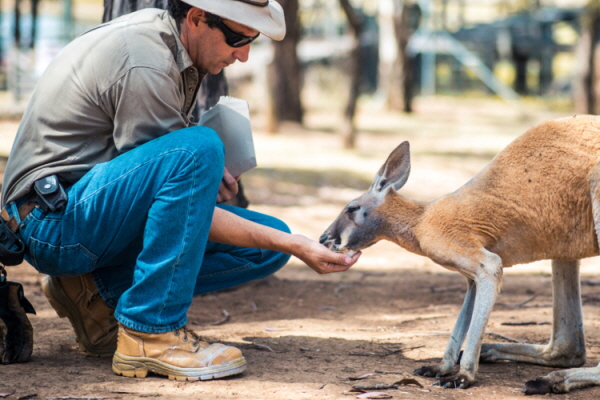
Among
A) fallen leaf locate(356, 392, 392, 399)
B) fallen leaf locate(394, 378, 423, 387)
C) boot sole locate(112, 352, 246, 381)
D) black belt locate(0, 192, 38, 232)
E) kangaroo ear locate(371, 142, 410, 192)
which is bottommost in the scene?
boot sole locate(112, 352, 246, 381)

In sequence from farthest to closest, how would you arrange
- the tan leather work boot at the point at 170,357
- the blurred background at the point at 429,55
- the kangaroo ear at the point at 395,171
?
the blurred background at the point at 429,55, the kangaroo ear at the point at 395,171, the tan leather work boot at the point at 170,357

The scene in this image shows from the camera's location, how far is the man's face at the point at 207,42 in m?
2.56

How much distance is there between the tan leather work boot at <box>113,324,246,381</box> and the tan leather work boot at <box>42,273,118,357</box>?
0.31 meters

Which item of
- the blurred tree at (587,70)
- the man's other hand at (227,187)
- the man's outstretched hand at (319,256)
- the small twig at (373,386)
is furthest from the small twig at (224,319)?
the blurred tree at (587,70)

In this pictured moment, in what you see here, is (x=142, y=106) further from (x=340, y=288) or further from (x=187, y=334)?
(x=340, y=288)

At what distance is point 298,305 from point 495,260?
5.15 ft

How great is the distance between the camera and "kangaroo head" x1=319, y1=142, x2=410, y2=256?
299cm

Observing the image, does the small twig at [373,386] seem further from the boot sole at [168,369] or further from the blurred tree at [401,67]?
the blurred tree at [401,67]

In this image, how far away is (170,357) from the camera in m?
→ 2.52

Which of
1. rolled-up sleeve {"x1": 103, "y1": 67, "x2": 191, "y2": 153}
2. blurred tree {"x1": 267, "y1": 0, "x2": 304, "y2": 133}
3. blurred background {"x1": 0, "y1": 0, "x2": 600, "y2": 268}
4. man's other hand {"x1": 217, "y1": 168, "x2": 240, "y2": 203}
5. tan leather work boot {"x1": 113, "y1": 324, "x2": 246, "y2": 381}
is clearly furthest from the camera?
blurred tree {"x1": 267, "y1": 0, "x2": 304, "y2": 133}

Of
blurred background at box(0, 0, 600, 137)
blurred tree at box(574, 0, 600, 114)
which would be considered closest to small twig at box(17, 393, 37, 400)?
blurred background at box(0, 0, 600, 137)

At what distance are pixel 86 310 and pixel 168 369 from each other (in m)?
0.51

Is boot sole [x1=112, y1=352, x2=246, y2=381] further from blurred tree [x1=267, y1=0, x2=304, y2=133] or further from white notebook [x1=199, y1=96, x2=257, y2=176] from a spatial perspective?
blurred tree [x1=267, y1=0, x2=304, y2=133]

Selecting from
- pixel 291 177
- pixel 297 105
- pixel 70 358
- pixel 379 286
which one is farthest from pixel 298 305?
pixel 297 105
